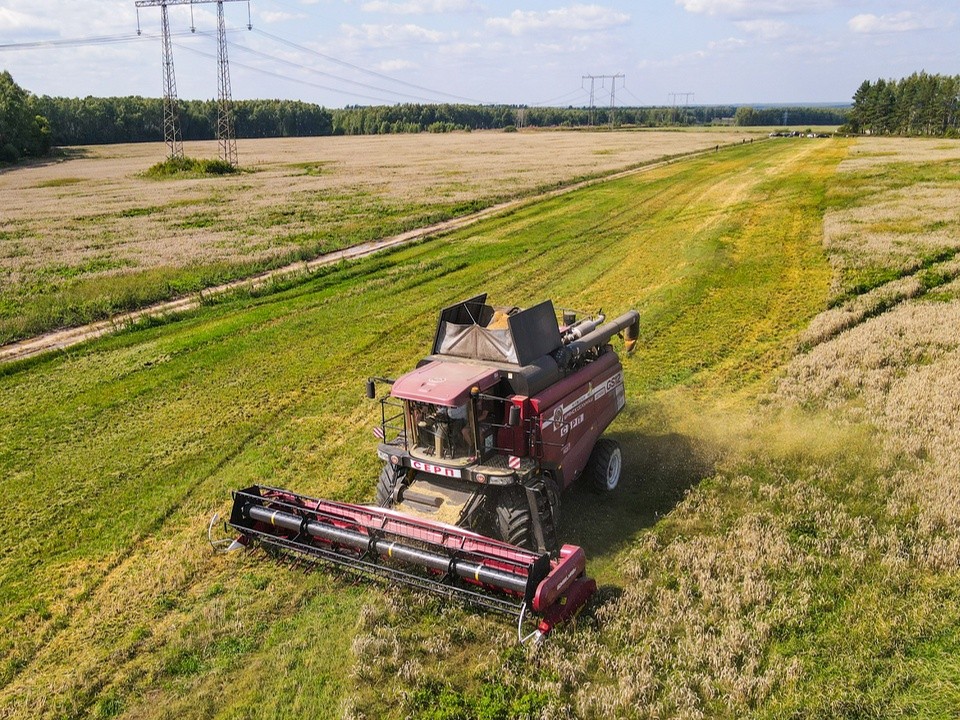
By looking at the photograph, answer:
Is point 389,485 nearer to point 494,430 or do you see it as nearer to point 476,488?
point 476,488

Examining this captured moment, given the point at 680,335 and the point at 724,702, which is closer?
the point at 724,702

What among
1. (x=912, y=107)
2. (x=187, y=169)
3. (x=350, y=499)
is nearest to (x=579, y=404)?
(x=350, y=499)

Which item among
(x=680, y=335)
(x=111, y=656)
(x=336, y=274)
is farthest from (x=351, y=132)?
(x=111, y=656)

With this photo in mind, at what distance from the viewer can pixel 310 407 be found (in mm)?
16484

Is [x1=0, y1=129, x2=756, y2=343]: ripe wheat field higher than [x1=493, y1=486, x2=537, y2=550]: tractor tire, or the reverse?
[x1=0, y1=129, x2=756, y2=343]: ripe wheat field

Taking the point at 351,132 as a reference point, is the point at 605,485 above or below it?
below

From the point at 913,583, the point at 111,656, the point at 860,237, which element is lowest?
the point at 111,656

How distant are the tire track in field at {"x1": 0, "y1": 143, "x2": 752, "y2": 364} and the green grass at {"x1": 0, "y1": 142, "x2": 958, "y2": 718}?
0.99 m

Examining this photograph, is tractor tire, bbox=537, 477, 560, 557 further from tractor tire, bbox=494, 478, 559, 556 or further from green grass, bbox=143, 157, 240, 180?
green grass, bbox=143, 157, 240, 180

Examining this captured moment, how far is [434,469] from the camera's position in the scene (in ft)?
33.4

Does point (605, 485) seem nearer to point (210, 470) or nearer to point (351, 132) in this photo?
point (210, 470)

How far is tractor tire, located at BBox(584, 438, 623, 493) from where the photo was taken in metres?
12.1

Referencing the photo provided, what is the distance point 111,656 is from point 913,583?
32.5 feet

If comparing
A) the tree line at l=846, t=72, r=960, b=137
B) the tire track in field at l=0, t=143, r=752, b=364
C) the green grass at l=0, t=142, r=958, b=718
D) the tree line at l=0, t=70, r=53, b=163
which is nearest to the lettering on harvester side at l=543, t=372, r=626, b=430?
the green grass at l=0, t=142, r=958, b=718
